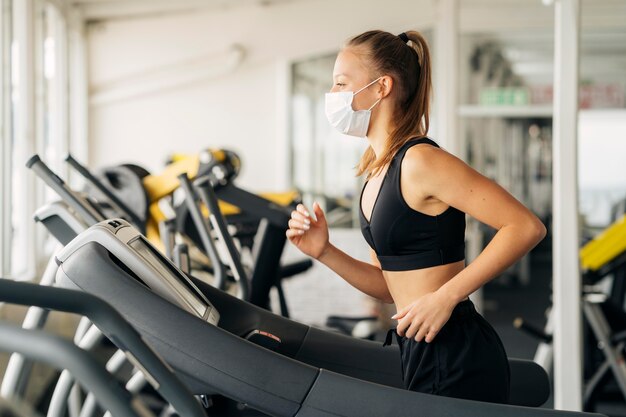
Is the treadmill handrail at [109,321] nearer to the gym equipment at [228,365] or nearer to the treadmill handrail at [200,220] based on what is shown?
the gym equipment at [228,365]

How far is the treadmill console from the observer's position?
5.30 feet

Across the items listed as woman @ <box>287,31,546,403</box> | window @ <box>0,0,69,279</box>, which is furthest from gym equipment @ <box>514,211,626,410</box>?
window @ <box>0,0,69,279</box>

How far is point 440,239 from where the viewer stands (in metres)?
1.67

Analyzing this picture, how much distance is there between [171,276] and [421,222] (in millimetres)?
522

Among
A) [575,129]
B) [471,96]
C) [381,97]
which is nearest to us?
[381,97]

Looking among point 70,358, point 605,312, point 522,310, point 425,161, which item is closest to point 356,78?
point 425,161

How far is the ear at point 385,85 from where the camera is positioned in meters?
1.77

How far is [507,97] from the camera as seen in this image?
6832 mm

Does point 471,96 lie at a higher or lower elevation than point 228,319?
higher

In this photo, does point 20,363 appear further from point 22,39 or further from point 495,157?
point 495,157

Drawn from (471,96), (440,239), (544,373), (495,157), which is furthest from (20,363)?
(495,157)

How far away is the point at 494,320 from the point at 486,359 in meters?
5.70

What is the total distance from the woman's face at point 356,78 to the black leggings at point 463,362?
0.46 metres

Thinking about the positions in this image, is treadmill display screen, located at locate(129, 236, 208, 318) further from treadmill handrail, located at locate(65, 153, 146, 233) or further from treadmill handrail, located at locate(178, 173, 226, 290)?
treadmill handrail, located at locate(65, 153, 146, 233)
